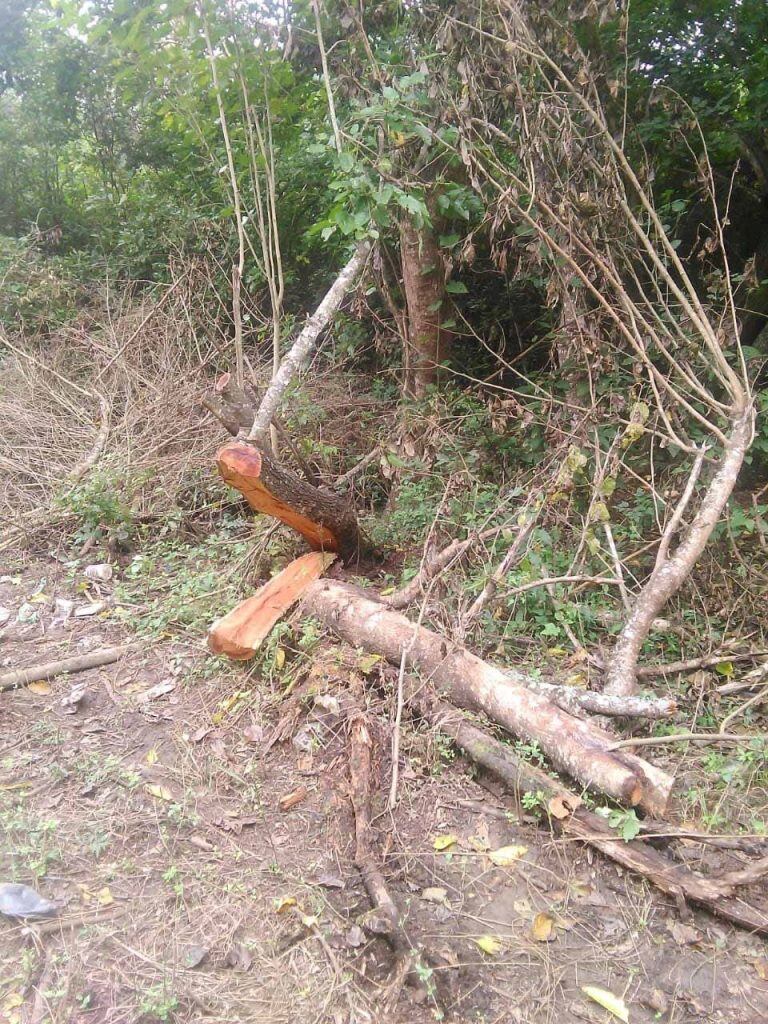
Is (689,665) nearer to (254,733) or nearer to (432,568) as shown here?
(432,568)

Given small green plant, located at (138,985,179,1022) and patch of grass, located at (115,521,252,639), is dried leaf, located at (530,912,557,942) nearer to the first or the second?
small green plant, located at (138,985,179,1022)

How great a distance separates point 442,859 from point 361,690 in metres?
0.81

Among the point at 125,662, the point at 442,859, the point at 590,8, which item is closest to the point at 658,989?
the point at 442,859

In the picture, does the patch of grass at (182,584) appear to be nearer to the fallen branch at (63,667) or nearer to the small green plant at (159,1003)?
the fallen branch at (63,667)

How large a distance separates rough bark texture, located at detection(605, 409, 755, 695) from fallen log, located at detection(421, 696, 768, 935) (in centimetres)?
56

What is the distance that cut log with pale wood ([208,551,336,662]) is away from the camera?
11.1 feet

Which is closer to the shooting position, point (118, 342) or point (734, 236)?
point (734, 236)

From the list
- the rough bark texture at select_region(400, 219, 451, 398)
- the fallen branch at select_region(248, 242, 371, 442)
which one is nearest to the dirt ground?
the fallen branch at select_region(248, 242, 371, 442)

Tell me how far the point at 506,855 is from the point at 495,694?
611 mm

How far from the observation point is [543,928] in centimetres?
215

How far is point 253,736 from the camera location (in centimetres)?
301

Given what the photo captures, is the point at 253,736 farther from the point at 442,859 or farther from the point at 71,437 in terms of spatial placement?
the point at 71,437

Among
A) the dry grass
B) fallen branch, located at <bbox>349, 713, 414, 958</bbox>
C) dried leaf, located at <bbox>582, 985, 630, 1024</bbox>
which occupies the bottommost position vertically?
dried leaf, located at <bbox>582, 985, 630, 1024</bbox>

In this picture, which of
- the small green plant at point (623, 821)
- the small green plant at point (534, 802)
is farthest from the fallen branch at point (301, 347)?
the small green plant at point (623, 821)
